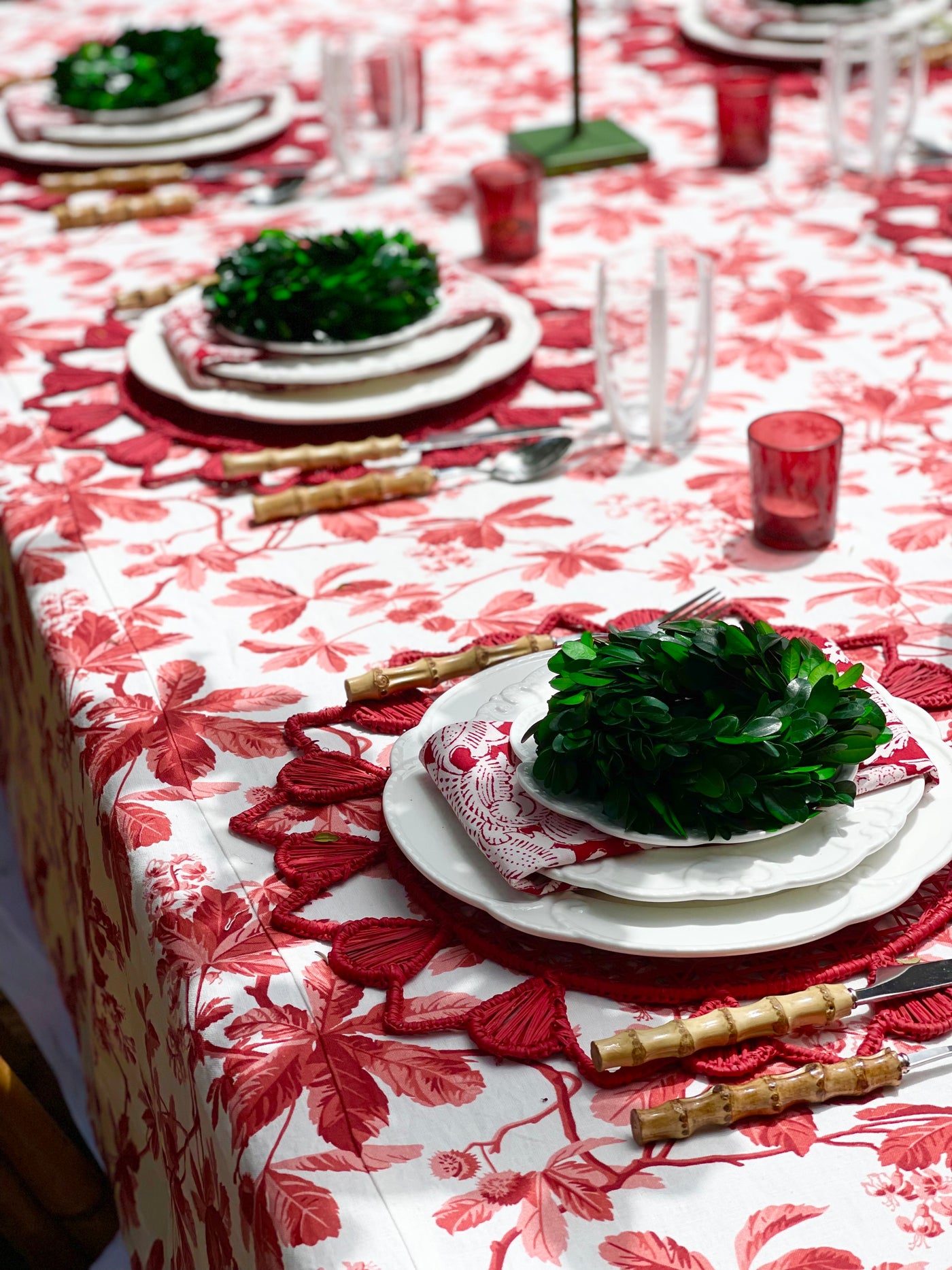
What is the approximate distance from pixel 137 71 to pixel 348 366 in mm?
944

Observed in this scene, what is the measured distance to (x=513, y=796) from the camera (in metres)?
0.78

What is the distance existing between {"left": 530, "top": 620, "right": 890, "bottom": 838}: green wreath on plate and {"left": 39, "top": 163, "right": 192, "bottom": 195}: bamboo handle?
141cm

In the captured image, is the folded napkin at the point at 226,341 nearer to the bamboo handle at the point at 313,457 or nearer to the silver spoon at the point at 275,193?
the bamboo handle at the point at 313,457

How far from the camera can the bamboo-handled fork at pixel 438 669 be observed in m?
0.96

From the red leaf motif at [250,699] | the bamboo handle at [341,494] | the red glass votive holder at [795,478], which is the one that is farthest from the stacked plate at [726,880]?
the bamboo handle at [341,494]

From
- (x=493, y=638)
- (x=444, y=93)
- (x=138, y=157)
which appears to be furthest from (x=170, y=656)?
(x=444, y=93)

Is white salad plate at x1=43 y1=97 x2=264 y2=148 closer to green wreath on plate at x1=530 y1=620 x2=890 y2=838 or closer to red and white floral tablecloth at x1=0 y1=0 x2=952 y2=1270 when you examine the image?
red and white floral tablecloth at x1=0 y1=0 x2=952 y2=1270

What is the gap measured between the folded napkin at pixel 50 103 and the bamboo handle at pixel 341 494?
1.08m

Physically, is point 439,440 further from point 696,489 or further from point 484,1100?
point 484,1100

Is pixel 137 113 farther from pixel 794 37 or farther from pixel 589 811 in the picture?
pixel 589 811

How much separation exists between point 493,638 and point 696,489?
31 centimetres

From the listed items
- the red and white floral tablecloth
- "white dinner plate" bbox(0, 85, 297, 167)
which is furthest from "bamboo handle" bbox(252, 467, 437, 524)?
"white dinner plate" bbox(0, 85, 297, 167)

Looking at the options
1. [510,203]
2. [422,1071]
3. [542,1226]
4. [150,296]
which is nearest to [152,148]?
[150,296]

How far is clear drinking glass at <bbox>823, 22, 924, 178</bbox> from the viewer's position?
5.66 ft
